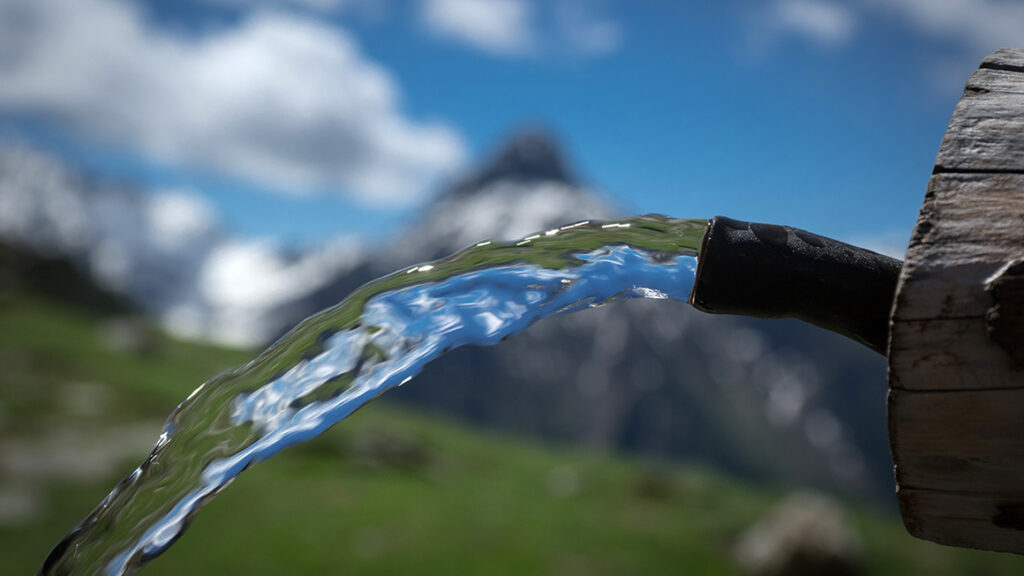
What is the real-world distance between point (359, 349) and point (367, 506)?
12.0m

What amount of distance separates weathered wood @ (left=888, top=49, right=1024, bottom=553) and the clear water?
56 cm

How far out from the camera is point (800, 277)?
1623 mm

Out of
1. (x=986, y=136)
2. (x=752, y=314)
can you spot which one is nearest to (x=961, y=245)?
(x=986, y=136)

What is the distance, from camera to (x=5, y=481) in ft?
39.2

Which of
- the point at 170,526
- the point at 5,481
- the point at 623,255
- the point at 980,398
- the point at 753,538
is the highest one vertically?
the point at 5,481

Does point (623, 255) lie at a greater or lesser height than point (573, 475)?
greater

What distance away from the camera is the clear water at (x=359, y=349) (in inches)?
76.5

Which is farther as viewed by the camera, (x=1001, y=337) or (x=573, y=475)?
(x=573, y=475)

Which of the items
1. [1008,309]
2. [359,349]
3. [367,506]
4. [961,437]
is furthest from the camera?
[367,506]

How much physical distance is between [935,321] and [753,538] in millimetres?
13079

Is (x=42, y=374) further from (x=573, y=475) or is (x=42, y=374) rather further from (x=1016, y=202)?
(x=1016, y=202)

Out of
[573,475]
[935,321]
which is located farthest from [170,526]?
[573,475]

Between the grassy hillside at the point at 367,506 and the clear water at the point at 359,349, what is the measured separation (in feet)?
29.2

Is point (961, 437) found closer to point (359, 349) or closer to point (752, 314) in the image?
point (752, 314)
